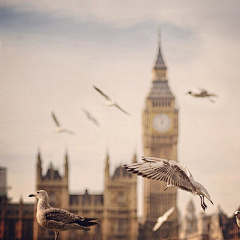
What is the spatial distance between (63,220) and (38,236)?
4480 centimetres

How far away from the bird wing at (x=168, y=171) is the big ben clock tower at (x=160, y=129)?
51.8 metres

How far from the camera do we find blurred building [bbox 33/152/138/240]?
5578 centimetres

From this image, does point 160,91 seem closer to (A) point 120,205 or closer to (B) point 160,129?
(B) point 160,129

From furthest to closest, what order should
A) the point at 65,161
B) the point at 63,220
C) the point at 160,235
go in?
the point at 160,235, the point at 65,161, the point at 63,220

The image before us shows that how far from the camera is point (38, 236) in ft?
179

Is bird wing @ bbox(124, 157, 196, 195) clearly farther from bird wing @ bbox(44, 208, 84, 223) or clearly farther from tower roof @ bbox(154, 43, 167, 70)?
tower roof @ bbox(154, 43, 167, 70)

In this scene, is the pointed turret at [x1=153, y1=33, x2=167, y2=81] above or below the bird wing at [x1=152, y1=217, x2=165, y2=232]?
above

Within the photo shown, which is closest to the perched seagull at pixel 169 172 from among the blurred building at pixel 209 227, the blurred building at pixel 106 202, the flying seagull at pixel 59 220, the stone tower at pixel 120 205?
the flying seagull at pixel 59 220

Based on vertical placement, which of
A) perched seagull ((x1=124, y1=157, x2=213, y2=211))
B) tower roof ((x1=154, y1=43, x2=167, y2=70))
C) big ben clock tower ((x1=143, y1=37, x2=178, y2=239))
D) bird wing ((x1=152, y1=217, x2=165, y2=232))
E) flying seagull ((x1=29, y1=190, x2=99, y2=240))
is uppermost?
tower roof ((x1=154, y1=43, x2=167, y2=70))

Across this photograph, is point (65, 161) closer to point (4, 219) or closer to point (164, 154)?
point (4, 219)

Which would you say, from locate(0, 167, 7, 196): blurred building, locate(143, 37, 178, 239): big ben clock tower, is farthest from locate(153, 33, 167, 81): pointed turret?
locate(0, 167, 7, 196): blurred building

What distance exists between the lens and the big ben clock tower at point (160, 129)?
62.4 meters

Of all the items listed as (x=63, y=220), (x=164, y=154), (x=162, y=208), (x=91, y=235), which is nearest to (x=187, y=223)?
(x=162, y=208)

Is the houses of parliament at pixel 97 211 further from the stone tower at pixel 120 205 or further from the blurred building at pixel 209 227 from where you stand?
the blurred building at pixel 209 227
